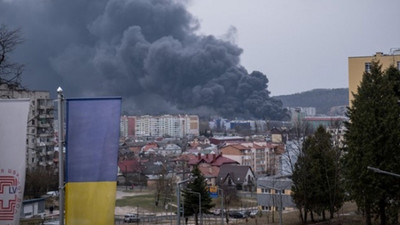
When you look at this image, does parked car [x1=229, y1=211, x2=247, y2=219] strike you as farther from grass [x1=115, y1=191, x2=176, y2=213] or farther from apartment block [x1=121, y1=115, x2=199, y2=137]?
apartment block [x1=121, y1=115, x2=199, y2=137]

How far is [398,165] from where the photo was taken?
14.0 m

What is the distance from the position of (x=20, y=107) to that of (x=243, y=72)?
345 feet

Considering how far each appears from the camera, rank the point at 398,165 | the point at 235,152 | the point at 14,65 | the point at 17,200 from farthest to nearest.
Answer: the point at 235,152 < the point at 398,165 < the point at 14,65 < the point at 17,200

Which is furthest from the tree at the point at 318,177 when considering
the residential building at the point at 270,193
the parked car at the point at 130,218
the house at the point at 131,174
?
the house at the point at 131,174

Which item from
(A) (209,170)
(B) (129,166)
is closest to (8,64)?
(A) (209,170)

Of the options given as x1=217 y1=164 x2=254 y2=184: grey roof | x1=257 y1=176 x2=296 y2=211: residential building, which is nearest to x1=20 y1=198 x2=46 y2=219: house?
x1=257 y1=176 x2=296 y2=211: residential building

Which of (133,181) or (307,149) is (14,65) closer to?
(307,149)

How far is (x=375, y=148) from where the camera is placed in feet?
46.7

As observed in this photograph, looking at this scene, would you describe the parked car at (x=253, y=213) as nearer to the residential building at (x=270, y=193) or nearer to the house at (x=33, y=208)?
the residential building at (x=270, y=193)

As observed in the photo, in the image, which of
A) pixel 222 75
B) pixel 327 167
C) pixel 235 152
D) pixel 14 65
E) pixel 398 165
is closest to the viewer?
pixel 14 65

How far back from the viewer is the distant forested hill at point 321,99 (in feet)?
503

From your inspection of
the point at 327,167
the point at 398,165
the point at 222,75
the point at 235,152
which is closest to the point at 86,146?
the point at 398,165

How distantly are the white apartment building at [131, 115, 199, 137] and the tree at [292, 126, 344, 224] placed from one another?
3462 inches

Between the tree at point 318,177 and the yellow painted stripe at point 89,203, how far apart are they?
13328 mm
